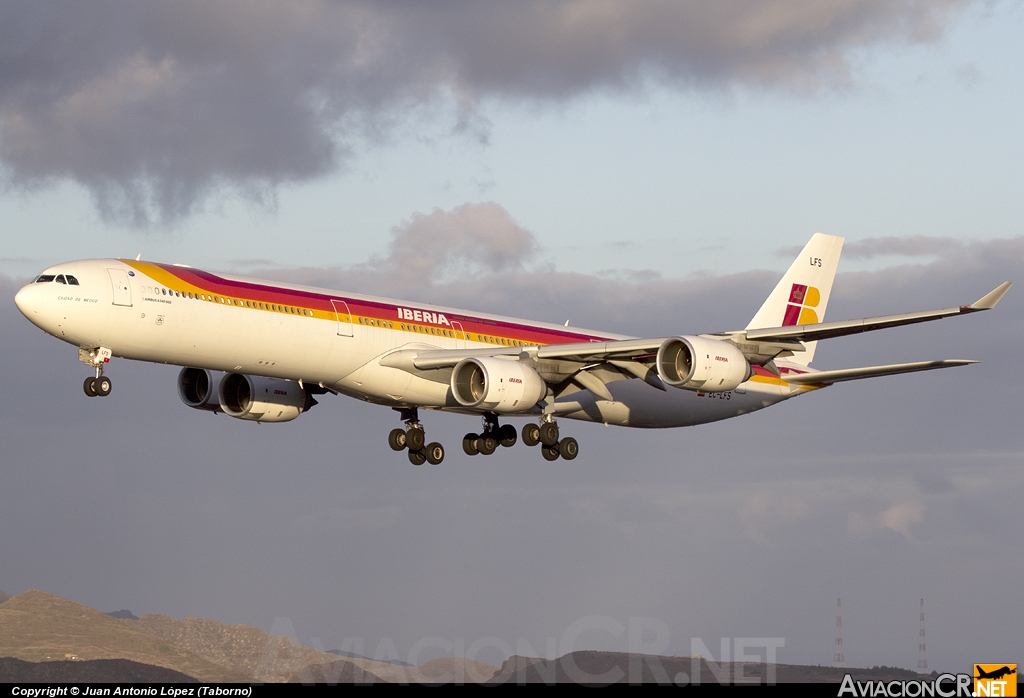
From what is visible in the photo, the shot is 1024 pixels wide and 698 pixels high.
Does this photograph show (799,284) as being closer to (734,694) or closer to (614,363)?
(614,363)

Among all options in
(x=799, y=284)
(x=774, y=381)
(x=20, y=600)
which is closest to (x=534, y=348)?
(x=774, y=381)

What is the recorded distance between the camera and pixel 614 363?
1919 inches

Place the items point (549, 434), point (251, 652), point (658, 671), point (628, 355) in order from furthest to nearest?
point (251, 652) < point (658, 671) < point (549, 434) < point (628, 355)

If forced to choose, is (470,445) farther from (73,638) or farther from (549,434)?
(73,638)

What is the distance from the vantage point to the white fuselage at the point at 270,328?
130ft

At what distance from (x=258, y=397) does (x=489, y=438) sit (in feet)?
32.9

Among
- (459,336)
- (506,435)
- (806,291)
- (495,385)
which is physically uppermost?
(806,291)

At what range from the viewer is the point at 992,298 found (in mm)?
38406

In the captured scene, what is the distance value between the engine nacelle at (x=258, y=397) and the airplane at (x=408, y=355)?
2.3 inches

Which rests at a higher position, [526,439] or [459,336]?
[459,336]

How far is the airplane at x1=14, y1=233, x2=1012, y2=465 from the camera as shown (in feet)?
132

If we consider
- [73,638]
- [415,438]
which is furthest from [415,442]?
[73,638]

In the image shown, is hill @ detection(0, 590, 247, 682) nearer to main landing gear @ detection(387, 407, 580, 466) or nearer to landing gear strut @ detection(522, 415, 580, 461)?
main landing gear @ detection(387, 407, 580, 466)

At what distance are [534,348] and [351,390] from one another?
7.35 meters
